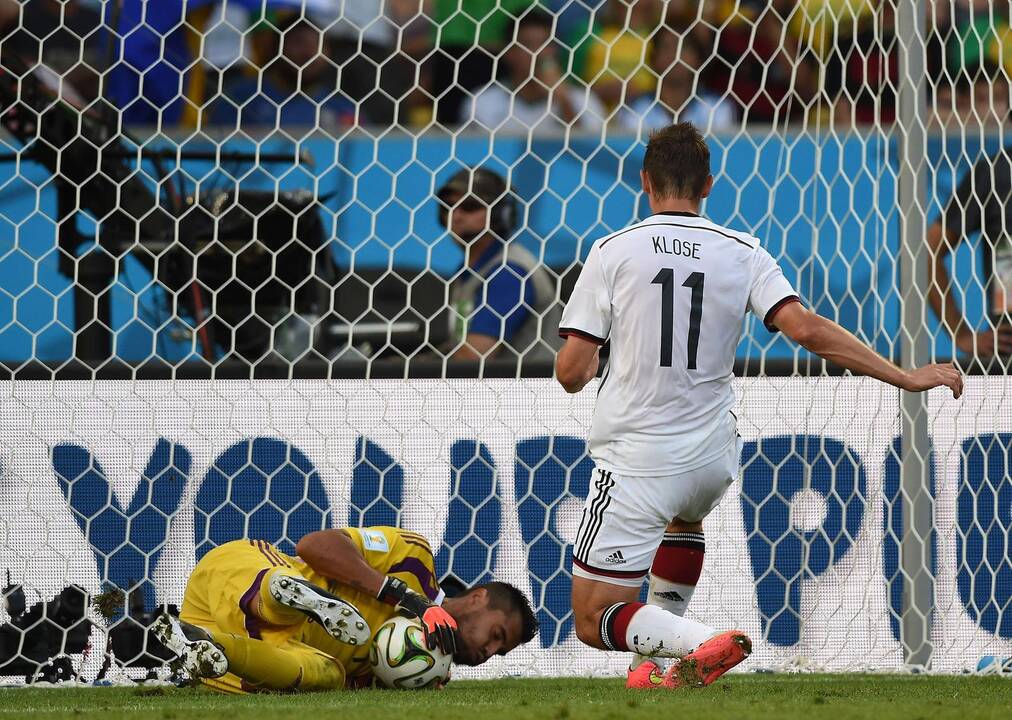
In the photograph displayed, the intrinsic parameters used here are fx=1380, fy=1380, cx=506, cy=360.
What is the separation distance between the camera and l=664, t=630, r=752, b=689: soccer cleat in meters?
3.13

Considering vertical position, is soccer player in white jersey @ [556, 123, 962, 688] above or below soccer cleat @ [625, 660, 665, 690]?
above

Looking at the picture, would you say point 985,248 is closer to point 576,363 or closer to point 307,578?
point 576,363

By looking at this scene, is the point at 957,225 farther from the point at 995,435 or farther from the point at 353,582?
the point at 353,582

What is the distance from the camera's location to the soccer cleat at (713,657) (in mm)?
3135

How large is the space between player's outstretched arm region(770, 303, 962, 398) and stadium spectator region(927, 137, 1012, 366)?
4.69 ft

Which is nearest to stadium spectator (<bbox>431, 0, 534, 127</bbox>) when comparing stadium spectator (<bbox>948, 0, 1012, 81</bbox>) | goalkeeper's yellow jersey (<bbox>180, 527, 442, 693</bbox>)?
stadium spectator (<bbox>948, 0, 1012, 81</bbox>)

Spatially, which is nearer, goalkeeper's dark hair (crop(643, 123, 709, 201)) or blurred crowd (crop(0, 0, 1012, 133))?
goalkeeper's dark hair (crop(643, 123, 709, 201))

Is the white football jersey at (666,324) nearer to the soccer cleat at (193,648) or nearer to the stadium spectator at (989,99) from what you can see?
the soccer cleat at (193,648)

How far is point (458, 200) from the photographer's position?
5.31m

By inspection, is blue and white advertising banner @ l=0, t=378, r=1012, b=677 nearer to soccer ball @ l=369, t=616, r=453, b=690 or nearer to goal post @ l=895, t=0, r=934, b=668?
goal post @ l=895, t=0, r=934, b=668

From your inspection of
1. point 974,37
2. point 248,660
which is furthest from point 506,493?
point 974,37

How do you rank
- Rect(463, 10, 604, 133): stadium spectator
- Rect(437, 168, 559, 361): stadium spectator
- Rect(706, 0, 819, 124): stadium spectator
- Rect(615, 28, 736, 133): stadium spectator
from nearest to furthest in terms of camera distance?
Rect(437, 168, 559, 361): stadium spectator < Rect(706, 0, 819, 124): stadium spectator < Rect(615, 28, 736, 133): stadium spectator < Rect(463, 10, 604, 133): stadium spectator

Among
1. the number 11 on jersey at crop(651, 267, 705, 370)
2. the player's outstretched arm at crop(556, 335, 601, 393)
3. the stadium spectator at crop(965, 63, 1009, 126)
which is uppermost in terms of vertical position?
the stadium spectator at crop(965, 63, 1009, 126)

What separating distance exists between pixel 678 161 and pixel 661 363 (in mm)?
515
